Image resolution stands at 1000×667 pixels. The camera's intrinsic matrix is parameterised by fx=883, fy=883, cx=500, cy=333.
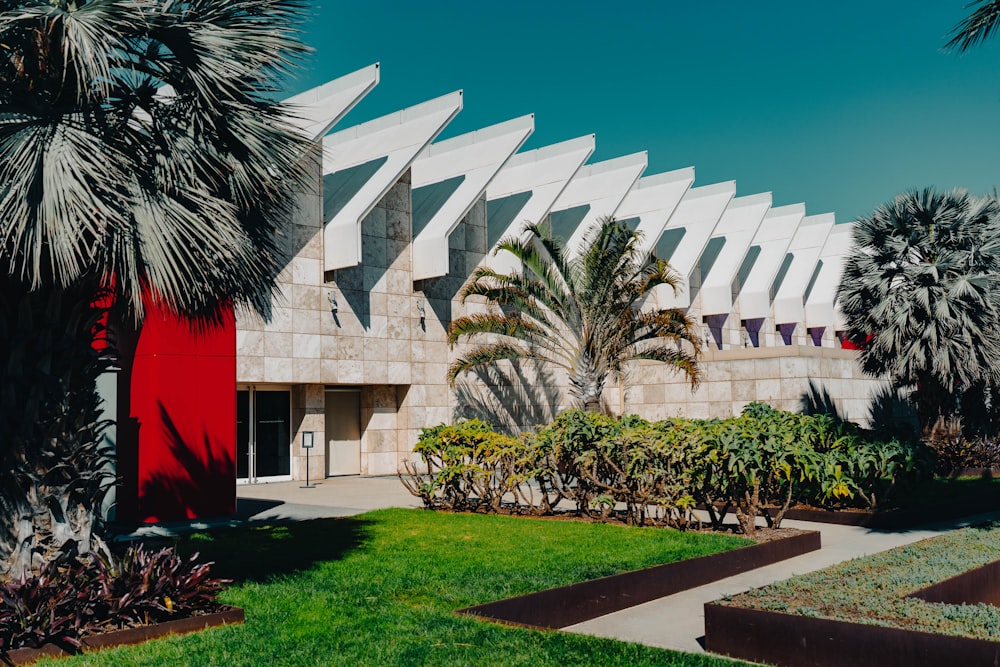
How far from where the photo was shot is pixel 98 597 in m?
6.84

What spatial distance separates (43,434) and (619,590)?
17.6 feet

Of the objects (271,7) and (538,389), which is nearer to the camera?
(271,7)

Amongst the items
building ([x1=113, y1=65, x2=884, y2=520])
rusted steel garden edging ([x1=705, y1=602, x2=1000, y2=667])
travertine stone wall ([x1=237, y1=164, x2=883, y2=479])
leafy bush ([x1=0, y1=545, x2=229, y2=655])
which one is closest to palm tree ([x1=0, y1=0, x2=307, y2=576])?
leafy bush ([x1=0, y1=545, x2=229, y2=655])

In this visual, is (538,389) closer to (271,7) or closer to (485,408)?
(485,408)

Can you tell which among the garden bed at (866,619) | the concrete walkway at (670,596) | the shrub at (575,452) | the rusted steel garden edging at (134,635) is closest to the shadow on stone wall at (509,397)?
the concrete walkway at (670,596)

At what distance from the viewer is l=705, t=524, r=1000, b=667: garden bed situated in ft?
19.2

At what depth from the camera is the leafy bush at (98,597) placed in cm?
639

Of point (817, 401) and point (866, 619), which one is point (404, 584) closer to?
point (866, 619)

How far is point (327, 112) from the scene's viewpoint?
22922 millimetres

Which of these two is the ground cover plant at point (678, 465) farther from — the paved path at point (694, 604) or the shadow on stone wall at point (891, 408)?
the shadow on stone wall at point (891, 408)

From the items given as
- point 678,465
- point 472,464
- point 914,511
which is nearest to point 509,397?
point 472,464

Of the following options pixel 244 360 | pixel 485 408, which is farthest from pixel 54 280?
pixel 485 408

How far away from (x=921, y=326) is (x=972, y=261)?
2164mm

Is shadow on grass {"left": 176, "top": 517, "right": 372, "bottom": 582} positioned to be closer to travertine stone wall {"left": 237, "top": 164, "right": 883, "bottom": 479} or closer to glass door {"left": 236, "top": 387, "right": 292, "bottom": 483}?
travertine stone wall {"left": 237, "top": 164, "right": 883, "bottom": 479}
